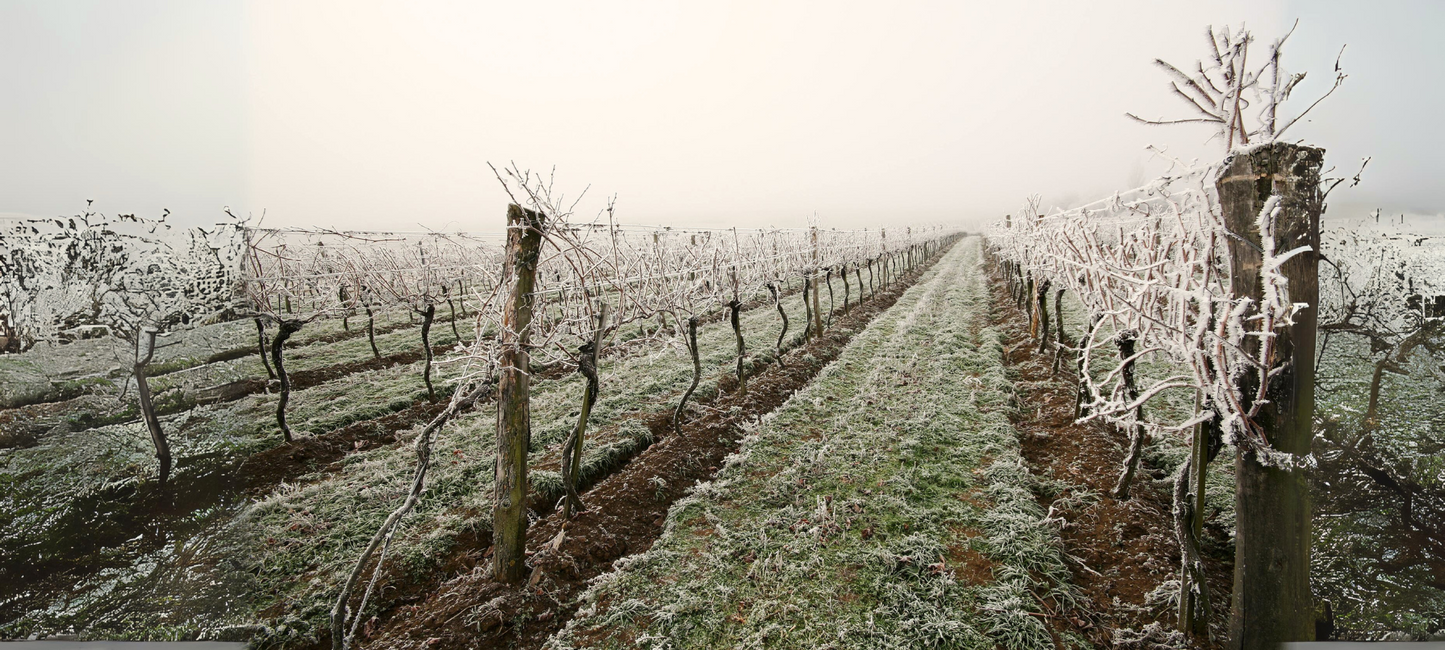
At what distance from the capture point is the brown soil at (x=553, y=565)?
3301 mm

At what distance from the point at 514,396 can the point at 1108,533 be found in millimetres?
5009

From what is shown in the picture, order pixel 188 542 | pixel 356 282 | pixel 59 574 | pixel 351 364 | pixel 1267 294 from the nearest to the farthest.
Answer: pixel 1267 294
pixel 59 574
pixel 188 542
pixel 356 282
pixel 351 364

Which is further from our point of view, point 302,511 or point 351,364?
point 351,364

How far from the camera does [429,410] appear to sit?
25.9 ft

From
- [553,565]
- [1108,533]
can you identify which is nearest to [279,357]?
[553,565]

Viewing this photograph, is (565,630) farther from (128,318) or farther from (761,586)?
(128,318)

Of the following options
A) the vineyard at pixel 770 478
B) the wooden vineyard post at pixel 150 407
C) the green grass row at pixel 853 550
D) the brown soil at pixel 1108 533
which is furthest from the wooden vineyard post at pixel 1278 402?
the wooden vineyard post at pixel 150 407

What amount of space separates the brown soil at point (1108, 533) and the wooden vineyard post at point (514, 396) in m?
3.87

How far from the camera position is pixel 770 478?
207 inches

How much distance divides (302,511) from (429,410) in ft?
10.2

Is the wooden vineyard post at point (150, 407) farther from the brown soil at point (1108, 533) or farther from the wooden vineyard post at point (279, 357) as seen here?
the brown soil at point (1108, 533)

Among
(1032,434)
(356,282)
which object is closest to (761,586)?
(1032,434)

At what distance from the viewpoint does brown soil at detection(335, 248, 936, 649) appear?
10.8 feet

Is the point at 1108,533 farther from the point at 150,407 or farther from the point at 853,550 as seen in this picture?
the point at 150,407
